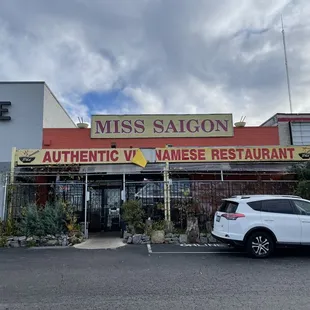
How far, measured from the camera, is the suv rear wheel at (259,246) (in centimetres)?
888

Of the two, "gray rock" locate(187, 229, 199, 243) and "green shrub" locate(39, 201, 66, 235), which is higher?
"green shrub" locate(39, 201, 66, 235)

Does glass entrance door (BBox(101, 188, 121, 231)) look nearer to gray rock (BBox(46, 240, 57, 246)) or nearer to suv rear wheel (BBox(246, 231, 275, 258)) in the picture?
gray rock (BBox(46, 240, 57, 246))

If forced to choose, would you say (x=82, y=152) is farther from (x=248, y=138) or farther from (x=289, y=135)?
(x=289, y=135)

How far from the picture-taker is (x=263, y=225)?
29.4 ft

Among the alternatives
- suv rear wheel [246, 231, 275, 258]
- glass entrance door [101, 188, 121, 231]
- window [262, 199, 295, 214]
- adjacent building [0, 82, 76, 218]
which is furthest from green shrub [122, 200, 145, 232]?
adjacent building [0, 82, 76, 218]

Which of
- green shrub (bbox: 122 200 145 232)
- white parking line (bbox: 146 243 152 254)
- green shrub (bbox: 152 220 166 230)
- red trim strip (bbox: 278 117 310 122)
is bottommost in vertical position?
white parking line (bbox: 146 243 152 254)

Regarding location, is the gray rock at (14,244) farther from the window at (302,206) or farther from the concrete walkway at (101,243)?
the window at (302,206)

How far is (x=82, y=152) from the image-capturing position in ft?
45.3

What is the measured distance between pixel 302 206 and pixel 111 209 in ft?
31.2

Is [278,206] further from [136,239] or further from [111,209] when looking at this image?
[111,209]

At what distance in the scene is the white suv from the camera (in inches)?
351

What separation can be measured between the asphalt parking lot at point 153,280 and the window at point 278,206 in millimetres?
1297

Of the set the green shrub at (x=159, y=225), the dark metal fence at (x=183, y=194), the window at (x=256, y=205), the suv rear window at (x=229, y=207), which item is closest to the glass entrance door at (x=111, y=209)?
the dark metal fence at (x=183, y=194)

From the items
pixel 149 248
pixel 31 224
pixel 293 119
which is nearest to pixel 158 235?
pixel 149 248
